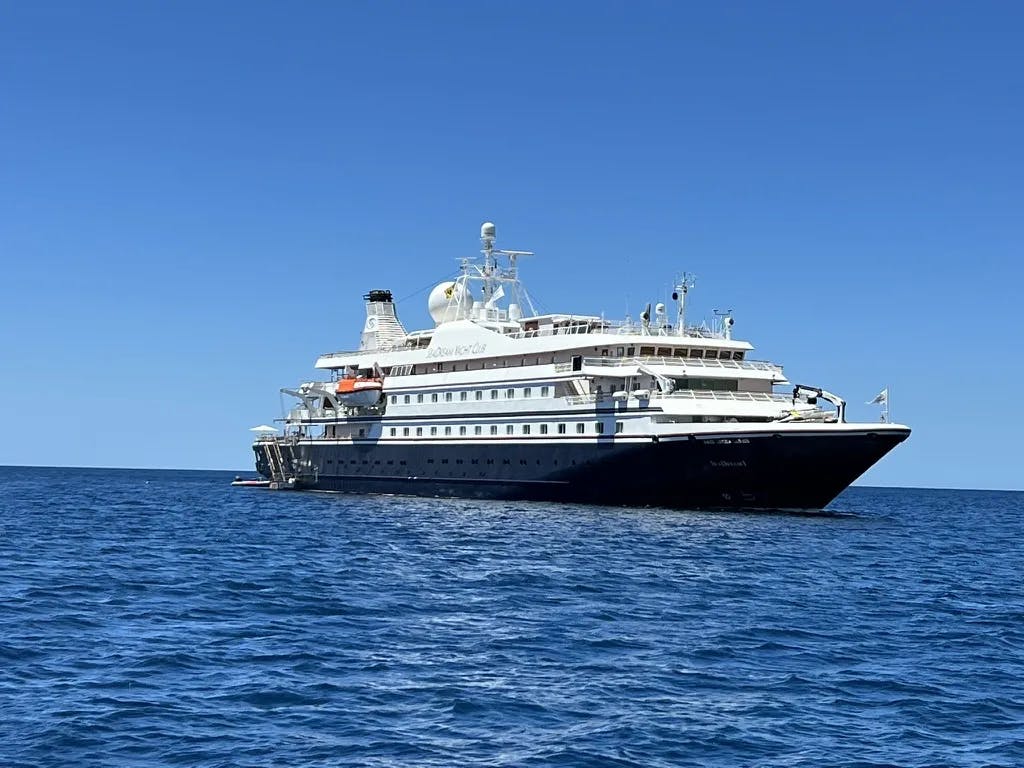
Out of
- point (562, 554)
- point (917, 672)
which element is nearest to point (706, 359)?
point (562, 554)

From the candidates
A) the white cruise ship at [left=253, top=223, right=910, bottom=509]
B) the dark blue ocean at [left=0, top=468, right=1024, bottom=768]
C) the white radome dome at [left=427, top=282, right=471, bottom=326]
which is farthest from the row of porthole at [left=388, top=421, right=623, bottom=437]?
the dark blue ocean at [left=0, top=468, right=1024, bottom=768]

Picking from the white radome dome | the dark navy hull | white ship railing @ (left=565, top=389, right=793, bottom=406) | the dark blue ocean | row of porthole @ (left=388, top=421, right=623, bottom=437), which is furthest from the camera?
the white radome dome

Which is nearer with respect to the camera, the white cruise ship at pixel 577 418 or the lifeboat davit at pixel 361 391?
the white cruise ship at pixel 577 418

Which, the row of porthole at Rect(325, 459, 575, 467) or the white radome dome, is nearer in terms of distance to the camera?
the row of porthole at Rect(325, 459, 575, 467)

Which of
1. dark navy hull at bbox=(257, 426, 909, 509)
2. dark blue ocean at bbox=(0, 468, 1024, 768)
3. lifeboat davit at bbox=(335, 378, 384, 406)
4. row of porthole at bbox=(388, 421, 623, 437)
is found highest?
lifeboat davit at bbox=(335, 378, 384, 406)

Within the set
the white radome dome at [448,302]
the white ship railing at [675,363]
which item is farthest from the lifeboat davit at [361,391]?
the white ship railing at [675,363]

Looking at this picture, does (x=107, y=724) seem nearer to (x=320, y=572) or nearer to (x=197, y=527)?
(x=320, y=572)

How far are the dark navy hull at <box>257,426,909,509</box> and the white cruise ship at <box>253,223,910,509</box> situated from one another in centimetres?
7

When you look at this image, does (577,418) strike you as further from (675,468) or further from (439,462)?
(439,462)

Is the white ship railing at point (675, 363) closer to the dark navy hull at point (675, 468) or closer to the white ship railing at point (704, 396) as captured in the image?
the white ship railing at point (704, 396)

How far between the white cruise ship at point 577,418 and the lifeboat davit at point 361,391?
9 centimetres

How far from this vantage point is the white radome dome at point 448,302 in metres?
70.7

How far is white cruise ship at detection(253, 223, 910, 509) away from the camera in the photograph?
49.2 m

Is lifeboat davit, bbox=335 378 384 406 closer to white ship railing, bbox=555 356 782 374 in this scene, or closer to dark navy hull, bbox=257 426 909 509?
dark navy hull, bbox=257 426 909 509
